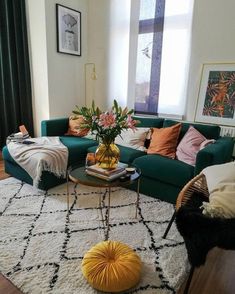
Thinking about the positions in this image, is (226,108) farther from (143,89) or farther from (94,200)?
(94,200)

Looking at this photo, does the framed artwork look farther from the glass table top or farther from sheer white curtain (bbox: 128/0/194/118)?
the glass table top

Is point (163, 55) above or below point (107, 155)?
above

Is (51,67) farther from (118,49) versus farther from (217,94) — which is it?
(217,94)

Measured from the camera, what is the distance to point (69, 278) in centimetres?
143

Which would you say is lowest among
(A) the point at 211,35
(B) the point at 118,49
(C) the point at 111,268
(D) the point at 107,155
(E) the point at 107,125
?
(C) the point at 111,268

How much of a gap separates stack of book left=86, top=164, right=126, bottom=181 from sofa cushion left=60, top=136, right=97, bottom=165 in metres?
0.94

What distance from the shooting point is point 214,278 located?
149 centimetres

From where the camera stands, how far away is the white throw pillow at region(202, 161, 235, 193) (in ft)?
4.66

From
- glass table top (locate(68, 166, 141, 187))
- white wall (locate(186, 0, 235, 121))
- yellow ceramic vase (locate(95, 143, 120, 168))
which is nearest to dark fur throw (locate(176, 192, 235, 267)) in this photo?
glass table top (locate(68, 166, 141, 187))

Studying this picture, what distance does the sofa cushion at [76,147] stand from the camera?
2.82 metres

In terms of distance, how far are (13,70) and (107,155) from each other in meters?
2.65

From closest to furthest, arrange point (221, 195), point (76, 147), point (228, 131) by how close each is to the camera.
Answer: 1. point (221, 195)
2. point (76, 147)
3. point (228, 131)

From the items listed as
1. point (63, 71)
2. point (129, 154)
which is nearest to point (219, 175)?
point (129, 154)

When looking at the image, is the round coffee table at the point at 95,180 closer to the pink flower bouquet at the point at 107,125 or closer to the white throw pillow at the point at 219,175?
the pink flower bouquet at the point at 107,125
